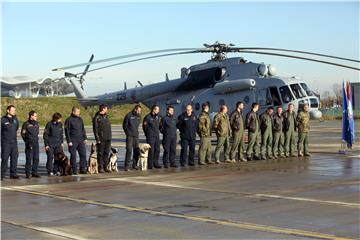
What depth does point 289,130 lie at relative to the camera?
648 inches

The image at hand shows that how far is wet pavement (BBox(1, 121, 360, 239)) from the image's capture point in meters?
6.64

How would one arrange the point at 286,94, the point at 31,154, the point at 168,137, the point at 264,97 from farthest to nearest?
the point at 264,97 → the point at 286,94 → the point at 168,137 → the point at 31,154

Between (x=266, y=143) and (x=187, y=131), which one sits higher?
(x=187, y=131)

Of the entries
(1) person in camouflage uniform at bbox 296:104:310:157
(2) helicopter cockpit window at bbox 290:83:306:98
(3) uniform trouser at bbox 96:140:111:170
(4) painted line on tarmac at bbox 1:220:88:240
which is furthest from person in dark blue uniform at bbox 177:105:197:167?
(4) painted line on tarmac at bbox 1:220:88:240

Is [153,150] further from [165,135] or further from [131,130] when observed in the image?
[131,130]

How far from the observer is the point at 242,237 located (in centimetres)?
629

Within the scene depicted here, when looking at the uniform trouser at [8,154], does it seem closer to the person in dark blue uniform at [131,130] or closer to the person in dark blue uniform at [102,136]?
the person in dark blue uniform at [102,136]

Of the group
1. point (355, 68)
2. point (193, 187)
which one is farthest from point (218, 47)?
point (193, 187)

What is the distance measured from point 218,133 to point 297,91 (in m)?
6.19

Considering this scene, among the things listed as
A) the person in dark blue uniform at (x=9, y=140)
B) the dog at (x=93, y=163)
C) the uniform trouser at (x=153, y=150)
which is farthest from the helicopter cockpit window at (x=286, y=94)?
the person in dark blue uniform at (x=9, y=140)

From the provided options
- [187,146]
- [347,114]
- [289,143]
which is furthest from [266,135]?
[347,114]

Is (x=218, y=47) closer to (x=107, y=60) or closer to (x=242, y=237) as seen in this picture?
(x=107, y=60)

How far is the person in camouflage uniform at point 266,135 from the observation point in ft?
52.5

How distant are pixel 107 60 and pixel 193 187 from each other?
6085 millimetres
